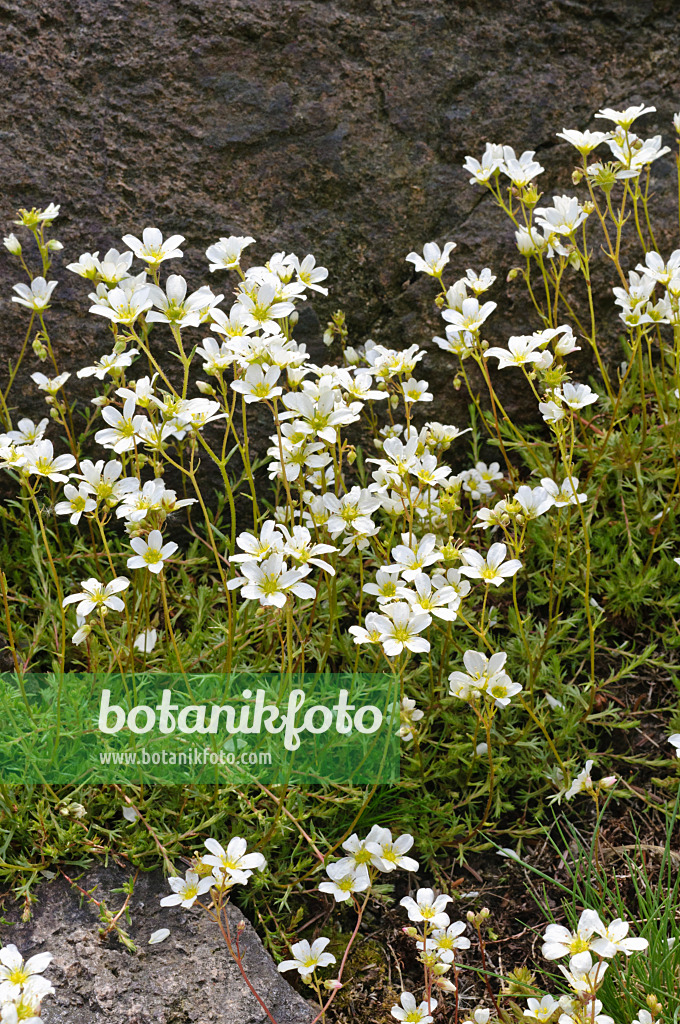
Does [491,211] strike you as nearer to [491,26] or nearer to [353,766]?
[491,26]

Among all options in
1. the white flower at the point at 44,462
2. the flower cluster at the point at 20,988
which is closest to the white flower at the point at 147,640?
the white flower at the point at 44,462

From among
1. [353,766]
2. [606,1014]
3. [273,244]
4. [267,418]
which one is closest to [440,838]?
[353,766]

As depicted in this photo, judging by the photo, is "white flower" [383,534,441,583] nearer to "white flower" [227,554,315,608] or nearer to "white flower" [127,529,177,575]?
"white flower" [227,554,315,608]

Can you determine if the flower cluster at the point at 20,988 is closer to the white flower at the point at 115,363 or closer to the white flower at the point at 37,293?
the white flower at the point at 115,363

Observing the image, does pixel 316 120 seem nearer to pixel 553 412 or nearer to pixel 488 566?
pixel 553 412

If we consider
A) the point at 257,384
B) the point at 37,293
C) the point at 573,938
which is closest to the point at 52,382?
the point at 37,293

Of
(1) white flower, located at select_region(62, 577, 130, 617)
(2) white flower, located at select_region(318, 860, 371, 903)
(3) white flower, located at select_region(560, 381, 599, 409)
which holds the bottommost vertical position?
(2) white flower, located at select_region(318, 860, 371, 903)

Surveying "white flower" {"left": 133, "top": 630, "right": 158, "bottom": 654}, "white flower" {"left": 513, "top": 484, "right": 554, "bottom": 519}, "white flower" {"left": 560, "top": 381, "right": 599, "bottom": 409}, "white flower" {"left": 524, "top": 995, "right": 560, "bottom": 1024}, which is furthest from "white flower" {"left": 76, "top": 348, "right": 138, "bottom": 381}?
"white flower" {"left": 524, "top": 995, "right": 560, "bottom": 1024}
